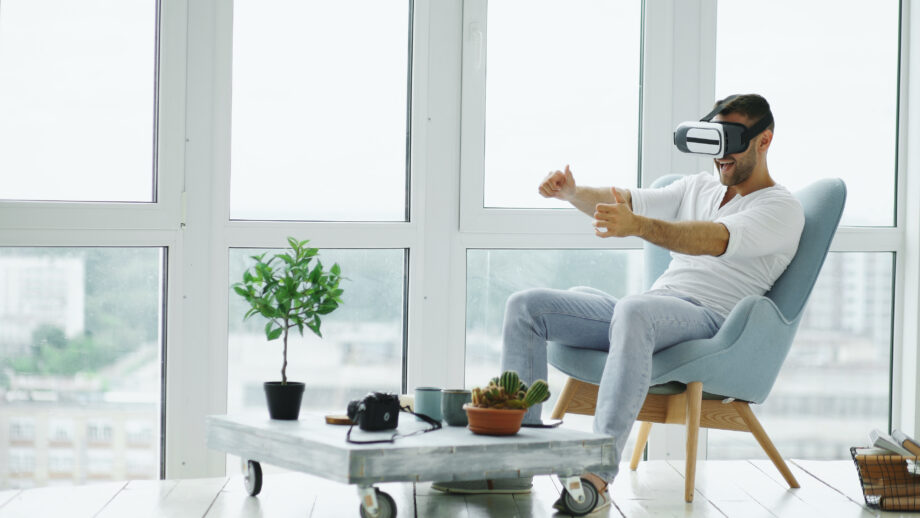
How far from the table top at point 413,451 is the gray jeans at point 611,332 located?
10 cm

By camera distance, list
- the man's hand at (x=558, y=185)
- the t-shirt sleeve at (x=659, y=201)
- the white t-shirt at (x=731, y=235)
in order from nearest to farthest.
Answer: the white t-shirt at (x=731, y=235) < the man's hand at (x=558, y=185) < the t-shirt sleeve at (x=659, y=201)

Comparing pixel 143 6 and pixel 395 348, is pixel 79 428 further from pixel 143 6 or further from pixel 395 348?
pixel 143 6

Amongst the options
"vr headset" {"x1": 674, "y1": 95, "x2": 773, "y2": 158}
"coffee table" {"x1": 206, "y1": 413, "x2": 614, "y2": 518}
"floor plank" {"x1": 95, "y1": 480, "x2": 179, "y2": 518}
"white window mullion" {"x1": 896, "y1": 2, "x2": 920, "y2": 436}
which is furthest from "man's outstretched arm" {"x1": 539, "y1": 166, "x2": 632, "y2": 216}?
"floor plank" {"x1": 95, "y1": 480, "x2": 179, "y2": 518}

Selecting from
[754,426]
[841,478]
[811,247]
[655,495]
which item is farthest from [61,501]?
[841,478]

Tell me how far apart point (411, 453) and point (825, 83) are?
7.29ft

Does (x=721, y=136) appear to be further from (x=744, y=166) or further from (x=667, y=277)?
(x=667, y=277)

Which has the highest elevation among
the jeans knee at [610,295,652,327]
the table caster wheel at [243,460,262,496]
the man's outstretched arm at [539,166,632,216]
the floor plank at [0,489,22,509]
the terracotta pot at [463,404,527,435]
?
the man's outstretched arm at [539,166,632,216]

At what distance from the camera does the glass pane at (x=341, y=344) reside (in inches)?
120

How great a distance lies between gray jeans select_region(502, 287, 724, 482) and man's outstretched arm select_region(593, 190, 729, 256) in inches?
5.8

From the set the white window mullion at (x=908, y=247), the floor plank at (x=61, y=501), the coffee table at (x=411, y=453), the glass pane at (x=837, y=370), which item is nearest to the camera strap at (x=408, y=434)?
the coffee table at (x=411, y=453)

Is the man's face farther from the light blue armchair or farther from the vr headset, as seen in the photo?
the light blue armchair

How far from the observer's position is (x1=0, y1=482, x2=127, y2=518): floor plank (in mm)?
2330

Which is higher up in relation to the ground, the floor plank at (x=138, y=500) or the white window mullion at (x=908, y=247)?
the white window mullion at (x=908, y=247)

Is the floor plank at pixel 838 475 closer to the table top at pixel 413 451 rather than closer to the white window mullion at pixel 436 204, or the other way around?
the table top at pixel 413 451
